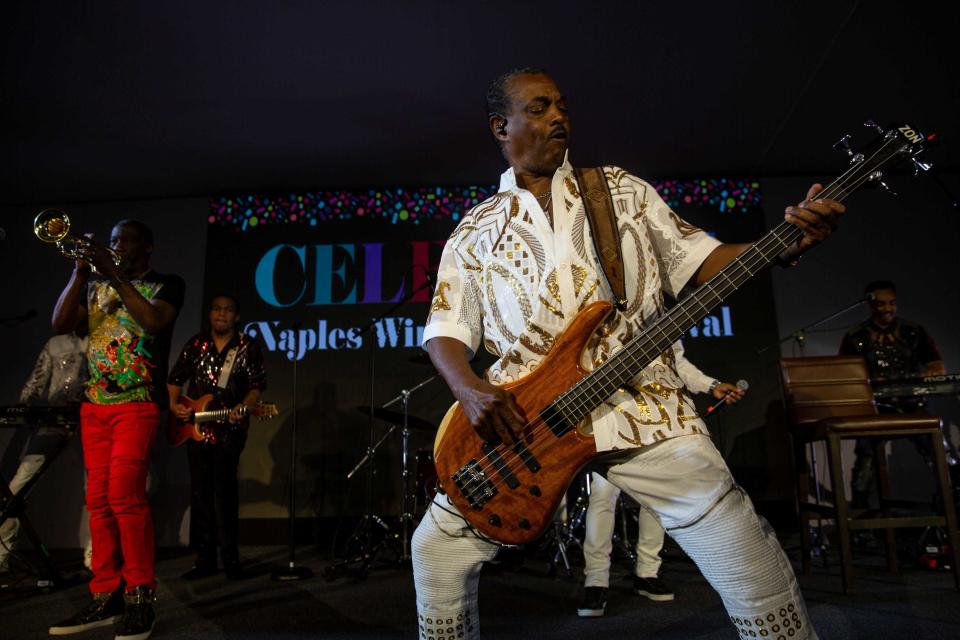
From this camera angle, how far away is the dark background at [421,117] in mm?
5055

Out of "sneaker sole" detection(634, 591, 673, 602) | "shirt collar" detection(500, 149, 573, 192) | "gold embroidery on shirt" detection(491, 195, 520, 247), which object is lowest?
"sneaker sole" detection(634, 591, 673, 602)

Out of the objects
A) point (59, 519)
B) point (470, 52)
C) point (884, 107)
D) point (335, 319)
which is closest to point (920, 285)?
point (884, 107)

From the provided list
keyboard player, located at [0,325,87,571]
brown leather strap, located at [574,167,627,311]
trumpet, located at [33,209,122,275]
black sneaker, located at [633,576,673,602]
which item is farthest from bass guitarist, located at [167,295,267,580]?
brown leather strap, located at [574,167,627,311]

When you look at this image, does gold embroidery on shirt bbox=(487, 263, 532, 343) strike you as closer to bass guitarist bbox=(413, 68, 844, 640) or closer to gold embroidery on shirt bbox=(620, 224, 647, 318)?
bass guitarist bbox=(413, 68, 844, 640)

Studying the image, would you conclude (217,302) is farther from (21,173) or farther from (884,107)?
(884,107)

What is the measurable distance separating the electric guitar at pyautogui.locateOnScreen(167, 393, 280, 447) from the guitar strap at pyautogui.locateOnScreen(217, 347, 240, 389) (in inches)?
5.1

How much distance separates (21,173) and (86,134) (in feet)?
4.50

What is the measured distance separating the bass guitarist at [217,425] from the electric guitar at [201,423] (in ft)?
0.05

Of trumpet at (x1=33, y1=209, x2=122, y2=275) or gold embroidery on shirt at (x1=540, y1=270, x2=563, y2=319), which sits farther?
trumpet at (x1=33, y1=209, x2=122, y2=275)

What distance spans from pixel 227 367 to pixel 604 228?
4.32 metres

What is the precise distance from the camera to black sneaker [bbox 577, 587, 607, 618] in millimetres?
3496

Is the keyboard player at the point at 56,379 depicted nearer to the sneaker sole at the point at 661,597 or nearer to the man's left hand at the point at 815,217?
A: the sneaker sole at the point at 661,597

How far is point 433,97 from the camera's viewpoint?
6004mm

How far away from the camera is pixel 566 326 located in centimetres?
168
